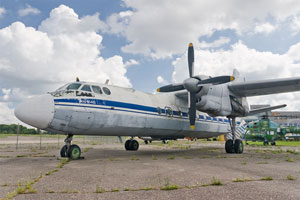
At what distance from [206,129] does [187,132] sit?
2.36m

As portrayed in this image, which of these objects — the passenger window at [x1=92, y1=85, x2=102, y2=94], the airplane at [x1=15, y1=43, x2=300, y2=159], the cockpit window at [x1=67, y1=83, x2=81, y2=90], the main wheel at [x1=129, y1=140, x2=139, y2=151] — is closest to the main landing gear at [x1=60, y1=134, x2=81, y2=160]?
the airplane at [x1=15, y1=43, x2=300, y2=159]

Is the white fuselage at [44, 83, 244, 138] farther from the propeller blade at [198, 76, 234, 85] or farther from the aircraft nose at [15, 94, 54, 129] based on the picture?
the propeller blade at [198, 76, 234, 85]

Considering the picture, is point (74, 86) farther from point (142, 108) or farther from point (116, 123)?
point (142, 108)

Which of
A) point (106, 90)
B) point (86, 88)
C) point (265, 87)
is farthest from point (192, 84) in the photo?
point (86, 88)

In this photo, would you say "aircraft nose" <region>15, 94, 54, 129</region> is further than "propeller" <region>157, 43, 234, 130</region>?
No

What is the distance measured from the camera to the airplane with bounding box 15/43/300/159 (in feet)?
29.3

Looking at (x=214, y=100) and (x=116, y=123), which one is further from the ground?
(x=214, y=100)

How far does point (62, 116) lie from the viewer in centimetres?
897

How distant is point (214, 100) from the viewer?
13.8 meters

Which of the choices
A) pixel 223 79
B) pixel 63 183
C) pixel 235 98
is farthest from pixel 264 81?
pixel 63 183

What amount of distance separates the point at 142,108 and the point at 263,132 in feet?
72.5

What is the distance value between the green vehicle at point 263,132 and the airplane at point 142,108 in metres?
11.7

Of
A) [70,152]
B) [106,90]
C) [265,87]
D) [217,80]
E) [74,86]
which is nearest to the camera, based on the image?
[70,152]

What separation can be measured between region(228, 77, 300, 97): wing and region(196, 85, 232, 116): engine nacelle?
84cm
